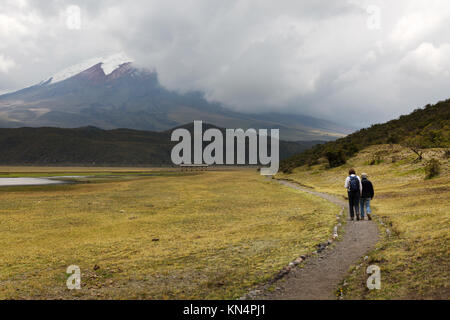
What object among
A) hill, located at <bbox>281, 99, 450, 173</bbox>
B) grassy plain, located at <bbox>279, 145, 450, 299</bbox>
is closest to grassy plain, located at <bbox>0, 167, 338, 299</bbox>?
grassy plain, located at <bbox>279, 145, 450, 299</bbox>

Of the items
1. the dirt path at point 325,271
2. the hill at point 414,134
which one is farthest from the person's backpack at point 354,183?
the hill at point 414,134

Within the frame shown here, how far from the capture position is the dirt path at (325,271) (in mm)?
9289

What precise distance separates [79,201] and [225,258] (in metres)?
28.6

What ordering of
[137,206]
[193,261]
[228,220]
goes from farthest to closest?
1. [137,206]
2. [228,220]
3. [193,261]

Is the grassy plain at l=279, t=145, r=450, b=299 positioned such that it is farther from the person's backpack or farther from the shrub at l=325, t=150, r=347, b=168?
the shrub at l=325, t=150, r=347, b=168

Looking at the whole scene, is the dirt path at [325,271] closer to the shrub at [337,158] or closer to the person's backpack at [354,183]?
the person's backpack at [354,183]

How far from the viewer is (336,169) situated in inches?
2484

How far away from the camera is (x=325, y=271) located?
36.3 ft

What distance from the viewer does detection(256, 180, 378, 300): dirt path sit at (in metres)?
9.29

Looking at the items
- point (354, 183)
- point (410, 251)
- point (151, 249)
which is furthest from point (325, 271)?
point (354, 183)

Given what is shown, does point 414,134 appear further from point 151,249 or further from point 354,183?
point 151,249
